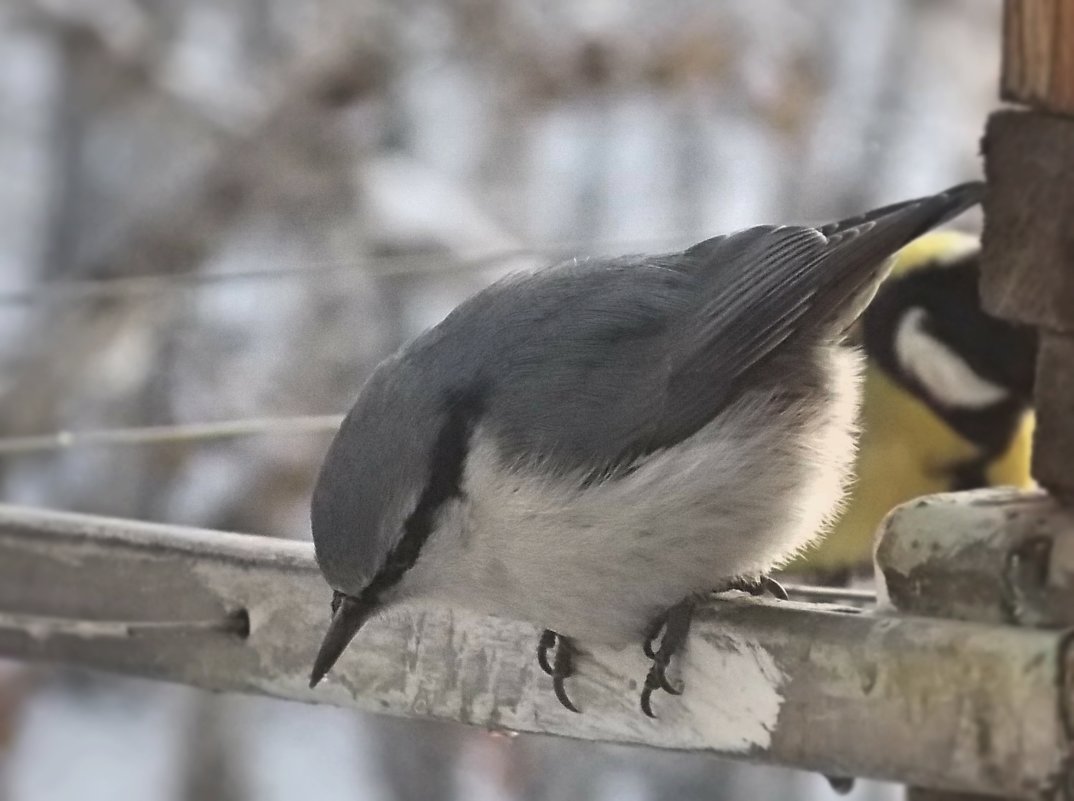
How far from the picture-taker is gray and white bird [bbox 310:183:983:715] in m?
0.77

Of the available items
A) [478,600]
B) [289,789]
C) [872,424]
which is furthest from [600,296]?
[289,789]

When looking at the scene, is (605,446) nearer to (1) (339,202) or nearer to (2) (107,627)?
(2) (107,627)

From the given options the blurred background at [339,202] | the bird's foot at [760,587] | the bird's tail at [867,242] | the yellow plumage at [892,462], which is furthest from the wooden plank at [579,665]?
the blurred background at [339,202]

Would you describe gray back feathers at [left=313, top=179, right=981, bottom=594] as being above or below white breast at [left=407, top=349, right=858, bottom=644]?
above

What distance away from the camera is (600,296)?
852 millimetres

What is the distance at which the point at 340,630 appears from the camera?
0.78 m

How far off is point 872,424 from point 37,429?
3.14 feet

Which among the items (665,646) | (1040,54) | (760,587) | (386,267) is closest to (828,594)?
(760,587)

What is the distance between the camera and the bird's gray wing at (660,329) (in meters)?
0.81

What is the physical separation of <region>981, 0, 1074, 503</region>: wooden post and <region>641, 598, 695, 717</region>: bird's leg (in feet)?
0.70

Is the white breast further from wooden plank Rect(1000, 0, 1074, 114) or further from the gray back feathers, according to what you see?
wooden plank Rect(1000, 0, 1074, 114)

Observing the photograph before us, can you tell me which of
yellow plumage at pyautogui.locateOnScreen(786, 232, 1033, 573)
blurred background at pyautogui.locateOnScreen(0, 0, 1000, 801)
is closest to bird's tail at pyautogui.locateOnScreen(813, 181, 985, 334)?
yellow plumage at pyautogui.locateOnScreen(786, 232, 1033, 573)

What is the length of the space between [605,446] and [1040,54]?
0.31 m

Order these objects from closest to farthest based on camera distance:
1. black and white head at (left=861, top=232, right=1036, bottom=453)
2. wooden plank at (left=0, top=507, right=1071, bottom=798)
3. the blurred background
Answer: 1. wooden plank at (left=0, top=507, right=1071, bottom=798)
2. black and white head at (left=861, top=232, right=1036, bottom=453)
3. the blurred background
